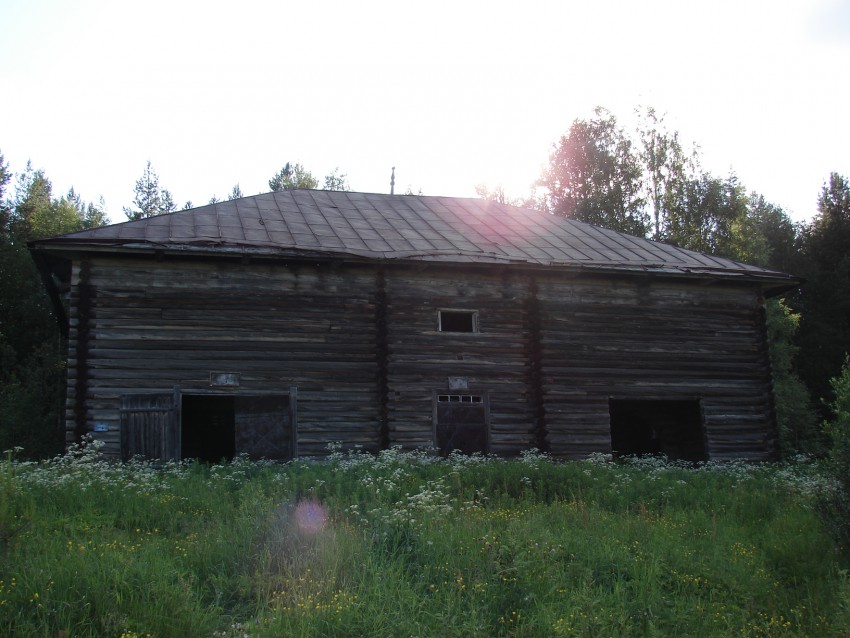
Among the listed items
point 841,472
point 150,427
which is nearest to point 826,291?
point 841,472

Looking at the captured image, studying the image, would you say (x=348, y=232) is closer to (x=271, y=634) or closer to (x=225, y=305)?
(x=225, y=305)

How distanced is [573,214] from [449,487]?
29001mm

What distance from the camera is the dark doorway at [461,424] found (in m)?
15.6

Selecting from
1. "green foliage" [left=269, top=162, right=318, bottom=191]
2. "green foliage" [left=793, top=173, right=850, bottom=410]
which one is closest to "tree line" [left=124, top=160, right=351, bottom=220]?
"green foliage" [left=269, top=162, right=318, bottom=191]

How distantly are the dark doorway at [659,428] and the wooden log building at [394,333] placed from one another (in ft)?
0.46

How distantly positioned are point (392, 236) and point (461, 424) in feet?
14.7

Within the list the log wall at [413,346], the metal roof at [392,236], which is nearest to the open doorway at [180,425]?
the log wall at [413,346]

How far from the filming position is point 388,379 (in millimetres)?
15422

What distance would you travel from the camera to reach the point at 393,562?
7.06 metres

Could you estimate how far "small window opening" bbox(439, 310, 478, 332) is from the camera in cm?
1630

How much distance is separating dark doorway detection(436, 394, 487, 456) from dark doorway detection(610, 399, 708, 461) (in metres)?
3.48

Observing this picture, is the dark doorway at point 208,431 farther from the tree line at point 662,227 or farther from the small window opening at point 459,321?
the tree line at point 662,227

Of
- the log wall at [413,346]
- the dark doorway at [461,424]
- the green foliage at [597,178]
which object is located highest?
the green foliage at [597,178]

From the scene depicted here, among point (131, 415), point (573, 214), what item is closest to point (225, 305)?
point (131, 415)
